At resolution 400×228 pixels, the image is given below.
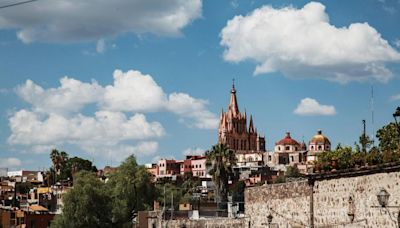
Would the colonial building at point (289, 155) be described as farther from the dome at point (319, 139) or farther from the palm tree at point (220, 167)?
the palm tree at point (220, 167)

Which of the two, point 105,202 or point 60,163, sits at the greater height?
point 60,163

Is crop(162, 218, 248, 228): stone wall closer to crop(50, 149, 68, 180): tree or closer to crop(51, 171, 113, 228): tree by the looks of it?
crop(51, 171, 113, 228): tree

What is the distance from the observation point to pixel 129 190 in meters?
64.9

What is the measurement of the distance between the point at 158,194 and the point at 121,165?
448 centimetres

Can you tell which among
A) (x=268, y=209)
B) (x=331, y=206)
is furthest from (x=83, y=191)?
(x=331, y=206)

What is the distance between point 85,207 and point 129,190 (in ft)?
19.1

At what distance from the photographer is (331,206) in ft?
77.4

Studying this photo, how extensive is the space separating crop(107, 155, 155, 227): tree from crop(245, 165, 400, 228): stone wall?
1310 inches

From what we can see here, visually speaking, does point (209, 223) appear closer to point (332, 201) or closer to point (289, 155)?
point (332, 201)

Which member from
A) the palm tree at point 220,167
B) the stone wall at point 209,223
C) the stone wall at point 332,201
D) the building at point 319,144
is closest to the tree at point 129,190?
the palm tree at point 220,167

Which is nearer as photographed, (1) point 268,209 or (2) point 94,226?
(1) point 268,209

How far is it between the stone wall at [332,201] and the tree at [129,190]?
109 feet

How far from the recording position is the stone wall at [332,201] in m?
20.6

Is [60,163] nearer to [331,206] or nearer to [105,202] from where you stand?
[105,202]
